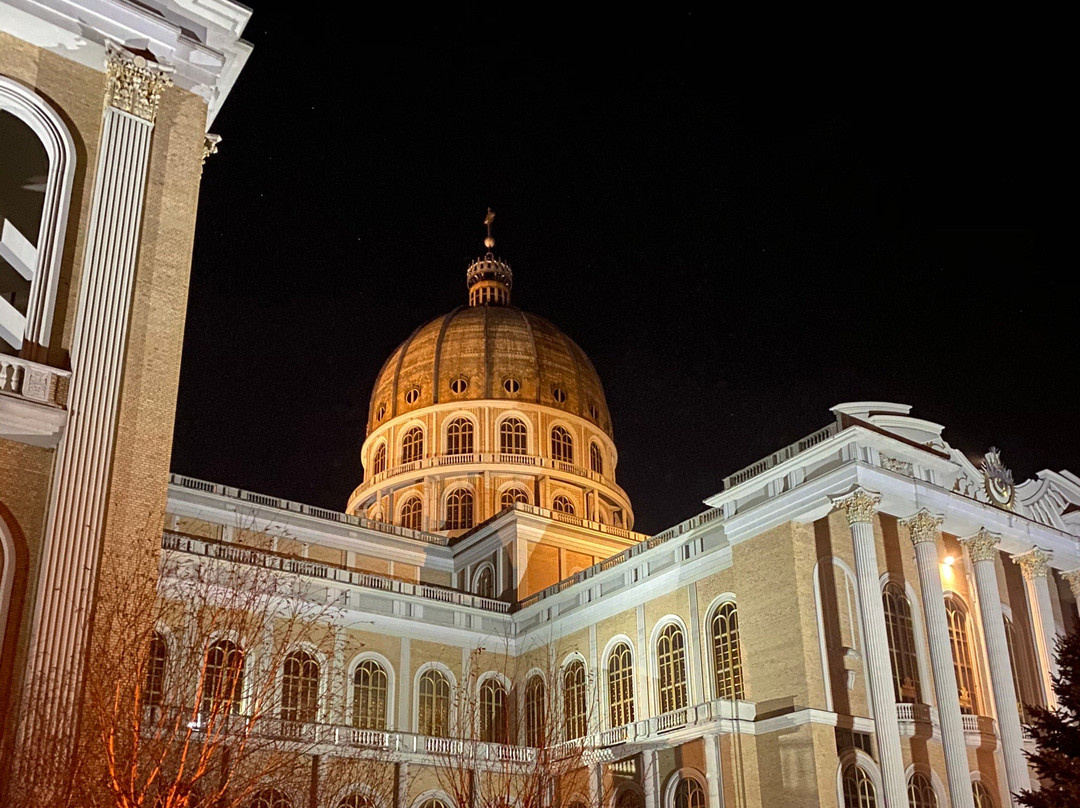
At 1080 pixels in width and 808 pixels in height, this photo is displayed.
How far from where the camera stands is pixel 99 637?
1697 centimetres

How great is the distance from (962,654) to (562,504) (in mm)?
27613

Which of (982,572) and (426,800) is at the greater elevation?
(982,572)

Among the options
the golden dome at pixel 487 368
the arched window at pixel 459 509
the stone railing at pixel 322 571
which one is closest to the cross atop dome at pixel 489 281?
the golden dome at pixel 487 368

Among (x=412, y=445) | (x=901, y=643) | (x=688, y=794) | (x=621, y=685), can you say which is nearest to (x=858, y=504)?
(x=901, y=643)

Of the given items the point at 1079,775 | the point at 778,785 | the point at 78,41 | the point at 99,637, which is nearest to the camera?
the point at 99,637

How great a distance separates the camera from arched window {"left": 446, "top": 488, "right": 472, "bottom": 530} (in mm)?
64375

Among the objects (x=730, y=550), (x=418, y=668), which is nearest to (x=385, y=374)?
(x=418, y=668)

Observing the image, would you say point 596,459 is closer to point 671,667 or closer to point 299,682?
point 671,667

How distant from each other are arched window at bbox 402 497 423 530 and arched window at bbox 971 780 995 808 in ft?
112

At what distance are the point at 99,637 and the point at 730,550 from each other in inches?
1123

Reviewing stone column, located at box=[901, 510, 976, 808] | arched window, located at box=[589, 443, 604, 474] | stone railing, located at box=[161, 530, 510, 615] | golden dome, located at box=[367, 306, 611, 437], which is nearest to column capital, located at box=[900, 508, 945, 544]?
stone column, located at box=[901, 510, 976, 808]

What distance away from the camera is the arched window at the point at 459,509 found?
64375 millimetres

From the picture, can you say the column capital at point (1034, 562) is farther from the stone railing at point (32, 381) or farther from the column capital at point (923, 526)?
the stone railing at point (32, 381)

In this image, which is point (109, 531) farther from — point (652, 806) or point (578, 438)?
point (578, 438)
